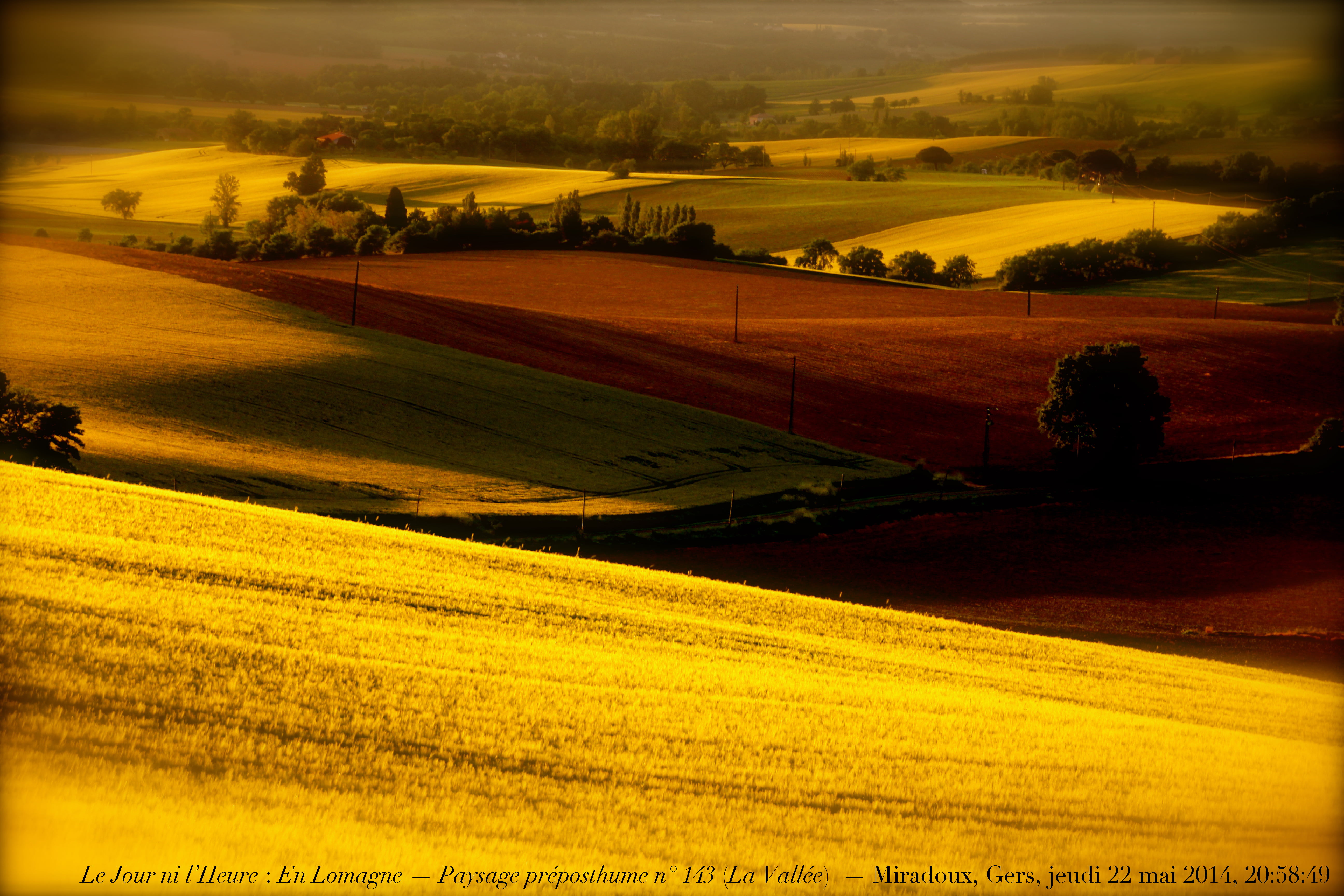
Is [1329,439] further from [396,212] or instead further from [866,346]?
[396,212]

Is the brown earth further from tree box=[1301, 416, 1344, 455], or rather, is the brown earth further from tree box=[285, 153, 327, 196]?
tree box=[285, 153, 327, 196]

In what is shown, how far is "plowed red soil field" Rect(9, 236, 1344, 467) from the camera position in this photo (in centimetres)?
6009

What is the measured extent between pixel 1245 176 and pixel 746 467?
76146mm

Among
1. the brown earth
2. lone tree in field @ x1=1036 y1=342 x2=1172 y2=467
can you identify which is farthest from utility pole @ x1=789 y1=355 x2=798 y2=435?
the brown earth

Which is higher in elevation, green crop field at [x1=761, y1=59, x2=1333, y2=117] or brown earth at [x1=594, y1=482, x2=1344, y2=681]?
green crop field at [x1=761, y1=59, x2=1333, y2=117]

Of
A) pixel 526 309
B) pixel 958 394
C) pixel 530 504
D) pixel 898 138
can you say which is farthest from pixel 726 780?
pixel 898 138

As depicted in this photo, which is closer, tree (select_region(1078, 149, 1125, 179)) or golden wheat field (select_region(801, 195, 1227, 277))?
golden wheat field (select_region(801, 195, 1227, 277))

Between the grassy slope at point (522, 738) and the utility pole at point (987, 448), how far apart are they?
1282 inches

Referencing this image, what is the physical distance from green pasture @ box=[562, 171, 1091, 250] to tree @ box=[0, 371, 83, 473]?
87.5 meters

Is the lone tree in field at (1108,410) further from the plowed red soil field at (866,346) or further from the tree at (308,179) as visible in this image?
the tree at (308,179)

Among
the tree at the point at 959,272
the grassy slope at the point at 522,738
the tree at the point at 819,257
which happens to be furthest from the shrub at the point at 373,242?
the grassy slope at the point at 522,738

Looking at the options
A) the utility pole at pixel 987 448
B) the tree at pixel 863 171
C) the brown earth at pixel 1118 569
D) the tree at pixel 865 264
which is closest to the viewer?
the brown earth at pixel 1118 569

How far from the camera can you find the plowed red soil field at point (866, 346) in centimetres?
6009

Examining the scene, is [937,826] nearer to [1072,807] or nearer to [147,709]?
[1072,807]
